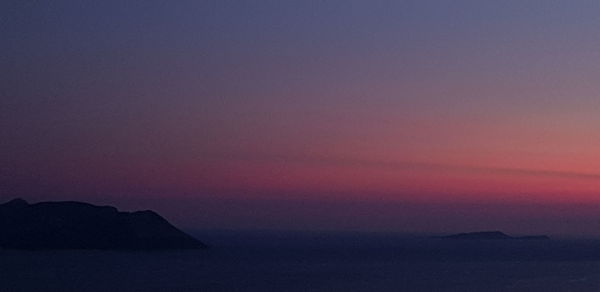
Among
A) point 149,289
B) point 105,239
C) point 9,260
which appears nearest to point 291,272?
point 149,289

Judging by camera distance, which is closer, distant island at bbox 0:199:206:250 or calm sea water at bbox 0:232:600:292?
calm sea water at bbox 0:232:600:292

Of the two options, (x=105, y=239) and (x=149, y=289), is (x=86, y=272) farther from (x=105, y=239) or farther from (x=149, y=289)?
(x=105, y=239)

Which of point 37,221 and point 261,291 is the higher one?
point 37,221

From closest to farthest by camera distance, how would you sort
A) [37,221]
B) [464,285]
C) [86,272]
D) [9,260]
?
[464,285], [86,272], [9,260], [37,221]

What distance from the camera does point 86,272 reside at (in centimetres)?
5800

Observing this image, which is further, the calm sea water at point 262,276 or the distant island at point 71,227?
the distant island at point 71,227

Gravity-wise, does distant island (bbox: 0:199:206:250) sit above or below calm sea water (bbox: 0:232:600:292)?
above

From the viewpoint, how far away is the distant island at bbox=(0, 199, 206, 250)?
91938 millimetres

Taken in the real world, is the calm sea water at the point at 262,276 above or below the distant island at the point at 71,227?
below

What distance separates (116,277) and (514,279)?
84.2 ft

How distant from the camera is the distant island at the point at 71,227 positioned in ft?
302

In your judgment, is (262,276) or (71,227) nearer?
(262,276)

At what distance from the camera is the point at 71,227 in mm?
93750

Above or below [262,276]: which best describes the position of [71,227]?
above
